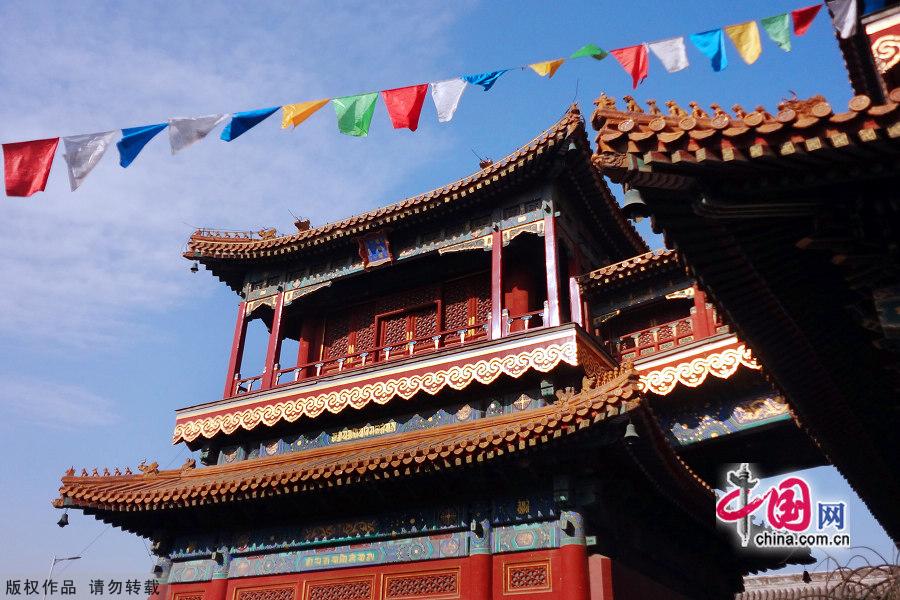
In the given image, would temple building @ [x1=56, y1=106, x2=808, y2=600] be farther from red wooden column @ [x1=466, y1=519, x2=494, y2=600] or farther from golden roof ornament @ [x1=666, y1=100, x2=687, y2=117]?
golden roof ornament @ [x1=666, y1=100, x2=687, y2=117]

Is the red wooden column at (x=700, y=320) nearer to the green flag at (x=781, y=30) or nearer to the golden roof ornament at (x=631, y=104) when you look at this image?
the green flag at (x=781, y=30)

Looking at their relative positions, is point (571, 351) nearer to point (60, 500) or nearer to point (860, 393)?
point (860, 393)

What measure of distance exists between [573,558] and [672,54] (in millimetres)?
6682

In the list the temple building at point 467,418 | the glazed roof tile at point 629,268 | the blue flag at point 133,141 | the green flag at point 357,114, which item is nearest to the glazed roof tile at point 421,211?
the temple building at point 467,418

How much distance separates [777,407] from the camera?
12.0 metres

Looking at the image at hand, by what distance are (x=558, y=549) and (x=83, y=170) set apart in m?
8.47

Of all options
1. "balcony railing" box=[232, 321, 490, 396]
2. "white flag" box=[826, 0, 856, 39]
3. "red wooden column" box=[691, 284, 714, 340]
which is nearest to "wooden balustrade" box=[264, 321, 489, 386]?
"balcony railing" box=[232, 321, 490, 396]

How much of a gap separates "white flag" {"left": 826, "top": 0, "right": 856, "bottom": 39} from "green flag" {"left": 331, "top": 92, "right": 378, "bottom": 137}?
6.48 m

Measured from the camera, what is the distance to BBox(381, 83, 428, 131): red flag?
11102 millimetres

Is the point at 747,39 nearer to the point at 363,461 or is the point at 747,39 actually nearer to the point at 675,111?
the point at 675,111

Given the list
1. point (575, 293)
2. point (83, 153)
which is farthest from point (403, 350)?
point (83, 153)

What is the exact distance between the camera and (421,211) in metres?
14.9

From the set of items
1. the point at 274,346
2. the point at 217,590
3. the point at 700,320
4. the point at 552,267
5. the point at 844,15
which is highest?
the point at 552,267

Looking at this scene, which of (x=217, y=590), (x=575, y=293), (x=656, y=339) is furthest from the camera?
(x=575, y=293)
